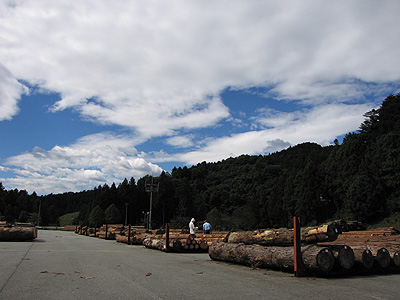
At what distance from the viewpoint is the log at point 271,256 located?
7714 mm

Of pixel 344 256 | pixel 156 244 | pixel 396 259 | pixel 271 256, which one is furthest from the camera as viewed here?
pixel 156 244

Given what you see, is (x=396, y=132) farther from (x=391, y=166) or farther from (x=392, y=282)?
(x=392, y=282)

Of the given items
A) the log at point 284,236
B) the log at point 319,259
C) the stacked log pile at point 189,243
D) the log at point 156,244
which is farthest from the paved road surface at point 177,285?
the log at point 156,244

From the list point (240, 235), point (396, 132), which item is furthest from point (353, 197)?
point (240, 235)

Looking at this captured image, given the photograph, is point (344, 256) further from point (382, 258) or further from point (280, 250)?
point (382, 258)

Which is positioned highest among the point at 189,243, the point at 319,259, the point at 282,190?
the point at 282,190

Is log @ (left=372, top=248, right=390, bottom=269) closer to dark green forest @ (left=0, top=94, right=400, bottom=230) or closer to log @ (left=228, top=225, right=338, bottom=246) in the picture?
log @ (left=228, top=225, right=338, bottom=246)

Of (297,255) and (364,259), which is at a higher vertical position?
(297,255)

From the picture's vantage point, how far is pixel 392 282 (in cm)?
743

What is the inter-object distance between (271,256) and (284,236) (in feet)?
2.57

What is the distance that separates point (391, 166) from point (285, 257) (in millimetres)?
46201

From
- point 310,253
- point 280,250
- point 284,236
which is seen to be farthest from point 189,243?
point 310,253

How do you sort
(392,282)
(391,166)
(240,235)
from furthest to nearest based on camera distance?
(391,166) < (240,235) < (392,282)

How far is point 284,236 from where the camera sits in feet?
30.8
